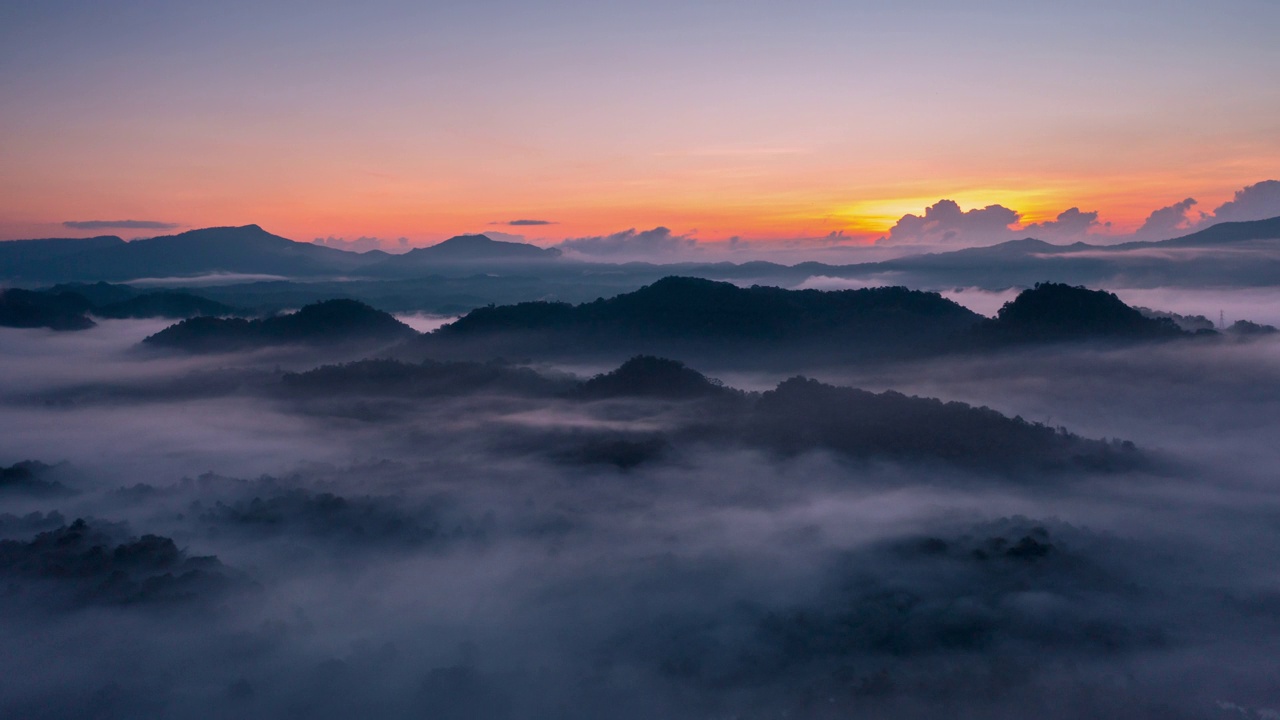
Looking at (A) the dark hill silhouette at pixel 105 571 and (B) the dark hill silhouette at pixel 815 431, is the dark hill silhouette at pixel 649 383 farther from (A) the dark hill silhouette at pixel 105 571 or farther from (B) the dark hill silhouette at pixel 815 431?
(A) the dark hill silhouette at pixel 105 571

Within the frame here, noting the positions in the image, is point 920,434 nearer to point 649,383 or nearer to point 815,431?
point 815,431

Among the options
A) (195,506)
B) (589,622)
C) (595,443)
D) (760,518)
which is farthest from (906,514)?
(195,506)

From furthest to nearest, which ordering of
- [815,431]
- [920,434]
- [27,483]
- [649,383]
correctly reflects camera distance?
[649,383] → [27,483] → [815,431] → [920,434]

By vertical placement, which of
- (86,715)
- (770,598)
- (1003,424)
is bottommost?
(86,715)

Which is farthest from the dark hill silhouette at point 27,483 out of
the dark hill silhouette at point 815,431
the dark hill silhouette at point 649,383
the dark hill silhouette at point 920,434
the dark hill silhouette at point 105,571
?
the dark hill silhouette at point 920,434

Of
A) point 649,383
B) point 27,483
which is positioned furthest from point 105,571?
point 649,383

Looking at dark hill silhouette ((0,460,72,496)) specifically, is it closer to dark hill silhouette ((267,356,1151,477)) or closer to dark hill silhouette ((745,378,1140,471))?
dark hill silhouette ((267,356,1151,477))

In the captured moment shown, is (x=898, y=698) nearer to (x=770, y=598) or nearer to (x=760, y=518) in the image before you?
(x=770, y=598)

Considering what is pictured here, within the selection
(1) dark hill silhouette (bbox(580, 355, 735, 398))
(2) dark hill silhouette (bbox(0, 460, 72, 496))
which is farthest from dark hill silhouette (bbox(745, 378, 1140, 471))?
(2) dark hill silhouette (bbox(0, 460, 72, 496))
